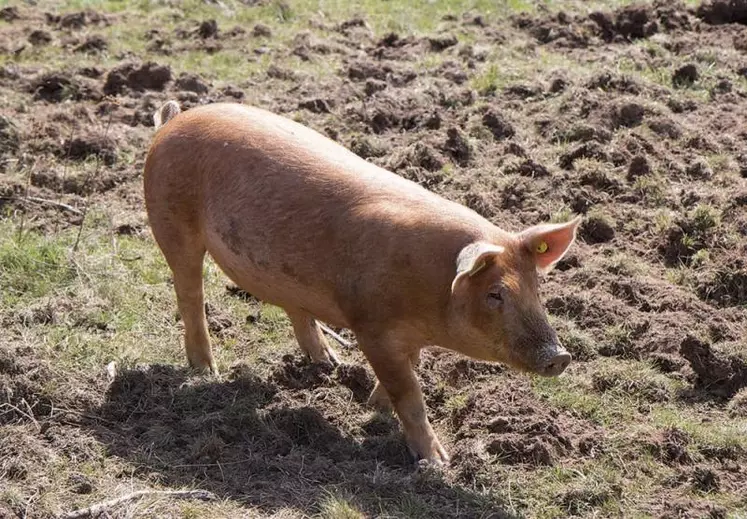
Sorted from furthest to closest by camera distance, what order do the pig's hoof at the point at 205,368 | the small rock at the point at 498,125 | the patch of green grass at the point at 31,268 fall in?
the small rock at the point at 498,125
the patch of green grass at the point at 31,268
the pig's hoof at the point at 205,368

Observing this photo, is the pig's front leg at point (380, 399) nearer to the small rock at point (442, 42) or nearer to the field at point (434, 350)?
the field at point (434, 350)

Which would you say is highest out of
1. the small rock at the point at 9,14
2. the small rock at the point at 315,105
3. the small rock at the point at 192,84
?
the small rock at the point at 315,105

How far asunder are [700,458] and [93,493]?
2971 mm

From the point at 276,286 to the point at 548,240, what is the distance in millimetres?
1494

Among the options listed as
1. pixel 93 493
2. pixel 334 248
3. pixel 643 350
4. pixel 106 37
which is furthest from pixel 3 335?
pixel 106 37

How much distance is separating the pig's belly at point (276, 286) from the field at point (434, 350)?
0.60m

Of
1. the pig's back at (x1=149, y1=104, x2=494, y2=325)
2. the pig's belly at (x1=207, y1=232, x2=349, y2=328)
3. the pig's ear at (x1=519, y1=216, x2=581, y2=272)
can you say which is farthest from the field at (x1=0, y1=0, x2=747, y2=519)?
the pig's ear at (x1=519, y1=216, x2=581, y2=272)

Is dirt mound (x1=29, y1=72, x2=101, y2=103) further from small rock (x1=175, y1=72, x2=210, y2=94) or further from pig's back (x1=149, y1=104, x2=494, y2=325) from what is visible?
pig's back (x1=149, y1=104, x2=494, y2=325)

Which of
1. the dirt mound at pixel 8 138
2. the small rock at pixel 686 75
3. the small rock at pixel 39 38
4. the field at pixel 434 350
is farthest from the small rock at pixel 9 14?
the small rock at pixel 686 75

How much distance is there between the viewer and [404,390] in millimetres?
5742

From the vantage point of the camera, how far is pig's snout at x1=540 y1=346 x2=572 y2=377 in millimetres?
5223

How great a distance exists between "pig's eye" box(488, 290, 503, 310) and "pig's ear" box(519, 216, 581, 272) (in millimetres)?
333

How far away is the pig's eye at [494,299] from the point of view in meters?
5.32

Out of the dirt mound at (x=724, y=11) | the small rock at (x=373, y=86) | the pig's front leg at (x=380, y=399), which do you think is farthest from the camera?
the dirt mound at (x=724, y=11)
